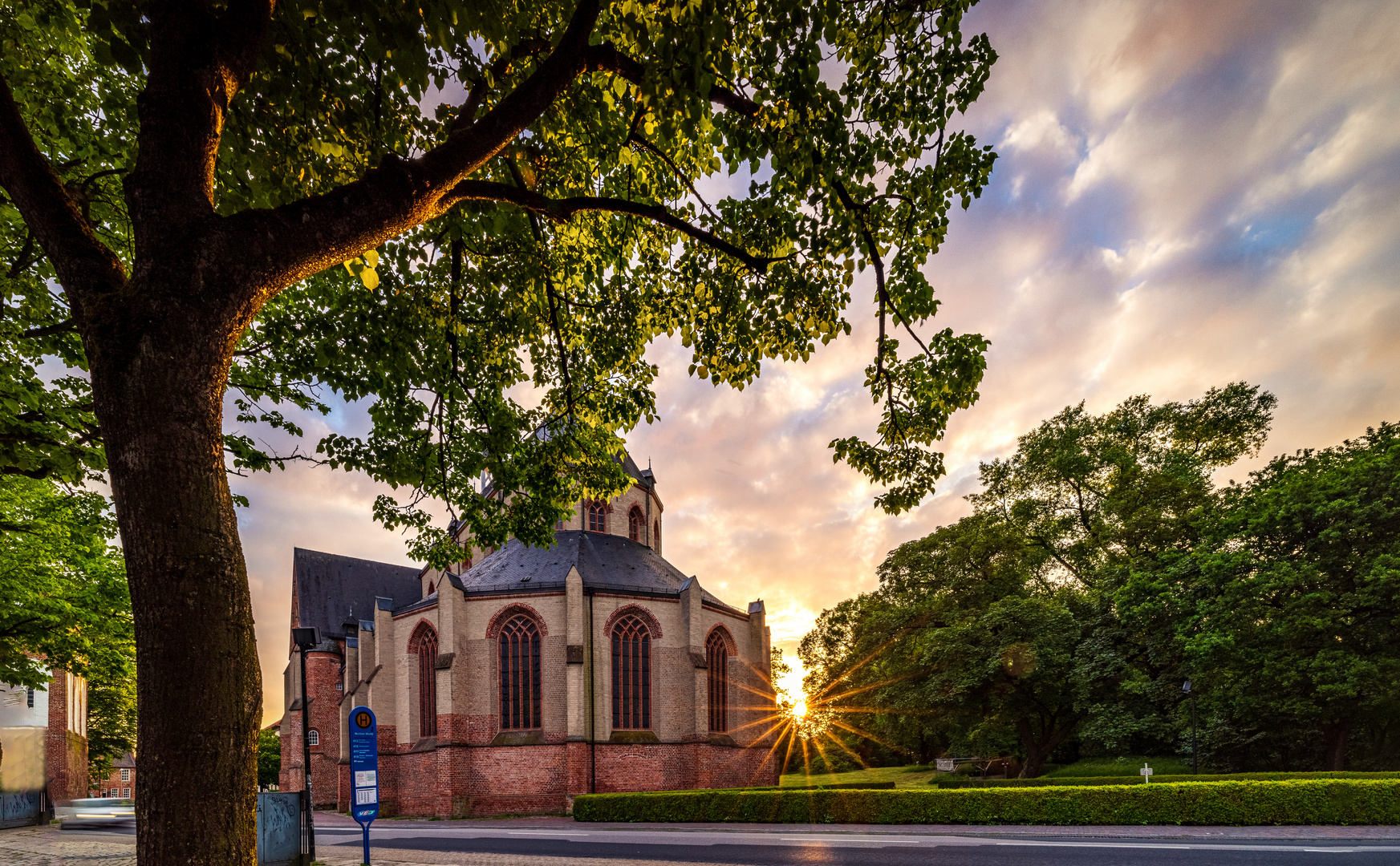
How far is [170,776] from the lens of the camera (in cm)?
265

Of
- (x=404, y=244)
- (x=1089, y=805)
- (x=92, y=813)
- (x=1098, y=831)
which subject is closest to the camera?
(x=404, y=244)

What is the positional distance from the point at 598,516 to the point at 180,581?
97.4 feet

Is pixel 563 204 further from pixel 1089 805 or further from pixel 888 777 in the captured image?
pixel 888 777

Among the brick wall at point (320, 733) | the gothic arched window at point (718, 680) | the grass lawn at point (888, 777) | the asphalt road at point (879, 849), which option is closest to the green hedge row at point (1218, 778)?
the asphalt road at point (879, 849)

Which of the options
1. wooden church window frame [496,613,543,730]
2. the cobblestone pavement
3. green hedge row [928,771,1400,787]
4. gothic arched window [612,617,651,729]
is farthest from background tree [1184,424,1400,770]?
the cobblestone pavement

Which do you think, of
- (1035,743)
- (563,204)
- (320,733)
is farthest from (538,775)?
(563,204)

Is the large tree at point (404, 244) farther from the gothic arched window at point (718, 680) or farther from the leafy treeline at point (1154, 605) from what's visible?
the gothic arched window at point (718, 680)

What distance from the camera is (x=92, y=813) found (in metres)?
22.3

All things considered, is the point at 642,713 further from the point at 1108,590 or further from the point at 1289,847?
the point at 1289,847

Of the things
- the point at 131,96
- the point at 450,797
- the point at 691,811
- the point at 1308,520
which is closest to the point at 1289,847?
the point at 1308,520

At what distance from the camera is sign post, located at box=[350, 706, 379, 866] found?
9383 mm

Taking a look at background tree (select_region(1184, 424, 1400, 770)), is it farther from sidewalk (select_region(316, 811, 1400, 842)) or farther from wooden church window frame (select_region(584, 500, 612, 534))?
wooden church window frame (select_region(584, 500, 612, 534))

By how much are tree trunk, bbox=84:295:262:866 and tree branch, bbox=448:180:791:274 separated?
217 centimetres

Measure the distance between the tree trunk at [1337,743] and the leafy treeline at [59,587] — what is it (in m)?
31.3
